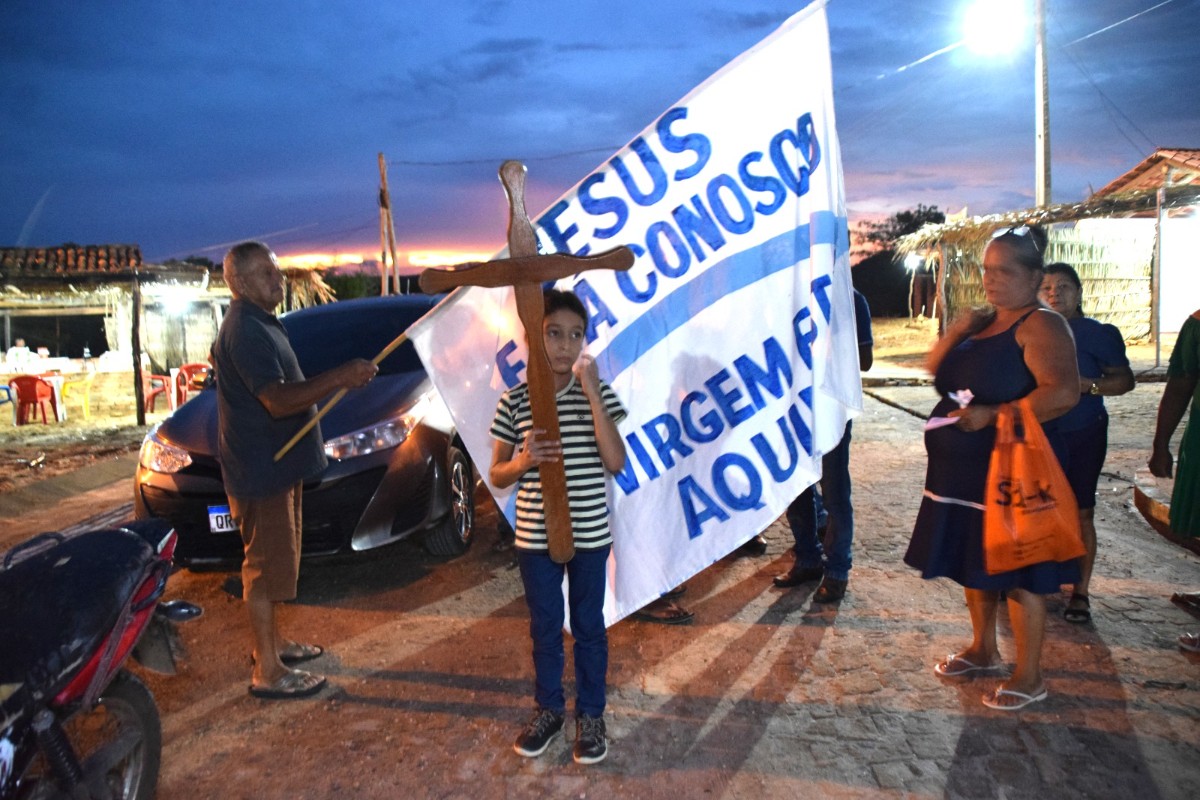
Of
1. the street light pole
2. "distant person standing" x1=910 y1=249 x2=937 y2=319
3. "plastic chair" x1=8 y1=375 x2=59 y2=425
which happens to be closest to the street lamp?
the street light pole

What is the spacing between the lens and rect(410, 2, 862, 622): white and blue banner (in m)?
3.15

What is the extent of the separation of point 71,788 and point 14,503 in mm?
6384

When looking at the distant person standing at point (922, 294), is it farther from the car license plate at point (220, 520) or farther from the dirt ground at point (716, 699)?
the car license plate at point (220, 520)

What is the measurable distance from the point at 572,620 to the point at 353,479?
1.96 m

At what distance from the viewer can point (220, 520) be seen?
430cm

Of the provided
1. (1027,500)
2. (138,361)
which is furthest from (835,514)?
(138,361)

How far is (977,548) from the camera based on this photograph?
312 centimetres

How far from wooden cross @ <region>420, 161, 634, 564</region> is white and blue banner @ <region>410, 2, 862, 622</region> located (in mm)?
531

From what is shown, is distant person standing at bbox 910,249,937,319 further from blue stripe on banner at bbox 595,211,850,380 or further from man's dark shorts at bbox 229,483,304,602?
man's dark shorts at bbox 229,483,304,602

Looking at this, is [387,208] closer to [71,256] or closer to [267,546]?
[71,256]

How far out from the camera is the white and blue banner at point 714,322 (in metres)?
3.15

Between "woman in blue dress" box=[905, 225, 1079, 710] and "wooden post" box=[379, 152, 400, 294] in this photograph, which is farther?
"wooden post" box=[379, 152, 400, 294]

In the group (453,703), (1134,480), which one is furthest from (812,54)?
(1134,480)

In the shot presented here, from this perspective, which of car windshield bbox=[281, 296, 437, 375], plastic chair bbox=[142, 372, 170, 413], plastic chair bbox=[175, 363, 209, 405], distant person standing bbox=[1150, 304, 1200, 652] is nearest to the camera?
distant person standing bbox=[1150, 304, 1200, 652]
